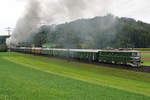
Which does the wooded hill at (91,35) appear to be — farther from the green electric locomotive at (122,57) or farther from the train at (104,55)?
the green electric locomotive at (122,57)

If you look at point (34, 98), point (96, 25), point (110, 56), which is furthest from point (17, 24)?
point (34, 98)

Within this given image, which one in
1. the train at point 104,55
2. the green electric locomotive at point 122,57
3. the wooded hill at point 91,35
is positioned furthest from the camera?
the wooded hill at point 91,35

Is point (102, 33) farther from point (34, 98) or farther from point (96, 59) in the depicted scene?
point (34, 98)

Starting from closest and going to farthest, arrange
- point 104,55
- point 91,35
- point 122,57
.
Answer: point 122,57, point 104,55, point 91,35

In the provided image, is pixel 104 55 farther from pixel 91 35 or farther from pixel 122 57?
pixel 91 35

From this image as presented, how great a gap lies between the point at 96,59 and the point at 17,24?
17551mm

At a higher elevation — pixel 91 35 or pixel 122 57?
pixel 91 35

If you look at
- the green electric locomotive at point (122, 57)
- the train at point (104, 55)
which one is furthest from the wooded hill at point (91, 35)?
the green electric locomotive at point (122, 57)

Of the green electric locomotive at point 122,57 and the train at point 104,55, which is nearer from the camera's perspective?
the green electric locomotive at point 122,57

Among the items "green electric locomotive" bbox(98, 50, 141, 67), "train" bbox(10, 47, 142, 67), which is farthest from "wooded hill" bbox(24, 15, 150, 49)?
"green electric locomotive" bbox(98, 50, 141, 67)

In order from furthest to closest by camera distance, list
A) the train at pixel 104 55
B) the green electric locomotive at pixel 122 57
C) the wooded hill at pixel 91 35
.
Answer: the wooded hill at pixel 91 35, the train at pixel 104 55, the green electric locomotive at pixel 122 57

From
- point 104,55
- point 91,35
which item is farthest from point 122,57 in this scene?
point 91,35

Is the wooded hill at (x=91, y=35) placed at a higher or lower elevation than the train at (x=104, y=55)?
higher

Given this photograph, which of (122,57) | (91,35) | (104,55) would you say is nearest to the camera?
(122,57)
